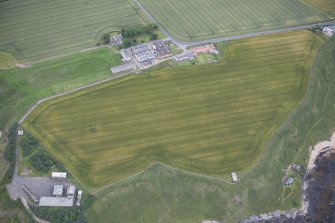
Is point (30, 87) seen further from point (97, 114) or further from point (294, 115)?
point (294, 115)

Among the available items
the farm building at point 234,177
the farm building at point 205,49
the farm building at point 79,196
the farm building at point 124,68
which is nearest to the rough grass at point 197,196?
the farm building at point 234,177

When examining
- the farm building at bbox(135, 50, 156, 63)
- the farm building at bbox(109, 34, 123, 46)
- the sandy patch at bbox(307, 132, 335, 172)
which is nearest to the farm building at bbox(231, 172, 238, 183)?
the sandy patch at bbox(307, 132, 335, 172)

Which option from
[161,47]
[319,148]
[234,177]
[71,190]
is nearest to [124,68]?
[161,47]

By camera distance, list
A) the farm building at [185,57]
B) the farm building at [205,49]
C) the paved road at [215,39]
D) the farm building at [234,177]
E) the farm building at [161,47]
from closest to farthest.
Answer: the farm building at [234,177] < the farm building at [185,57] < the farm building at [161,47] < the farm building at [205,49] < the paved road at [215,39]

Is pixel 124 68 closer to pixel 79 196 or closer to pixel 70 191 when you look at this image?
pixel 70 191

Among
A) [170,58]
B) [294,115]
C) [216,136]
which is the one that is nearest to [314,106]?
[294,115]

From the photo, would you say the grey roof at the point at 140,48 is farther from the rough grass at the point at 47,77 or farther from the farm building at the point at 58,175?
the farm building at the point at 58,175
